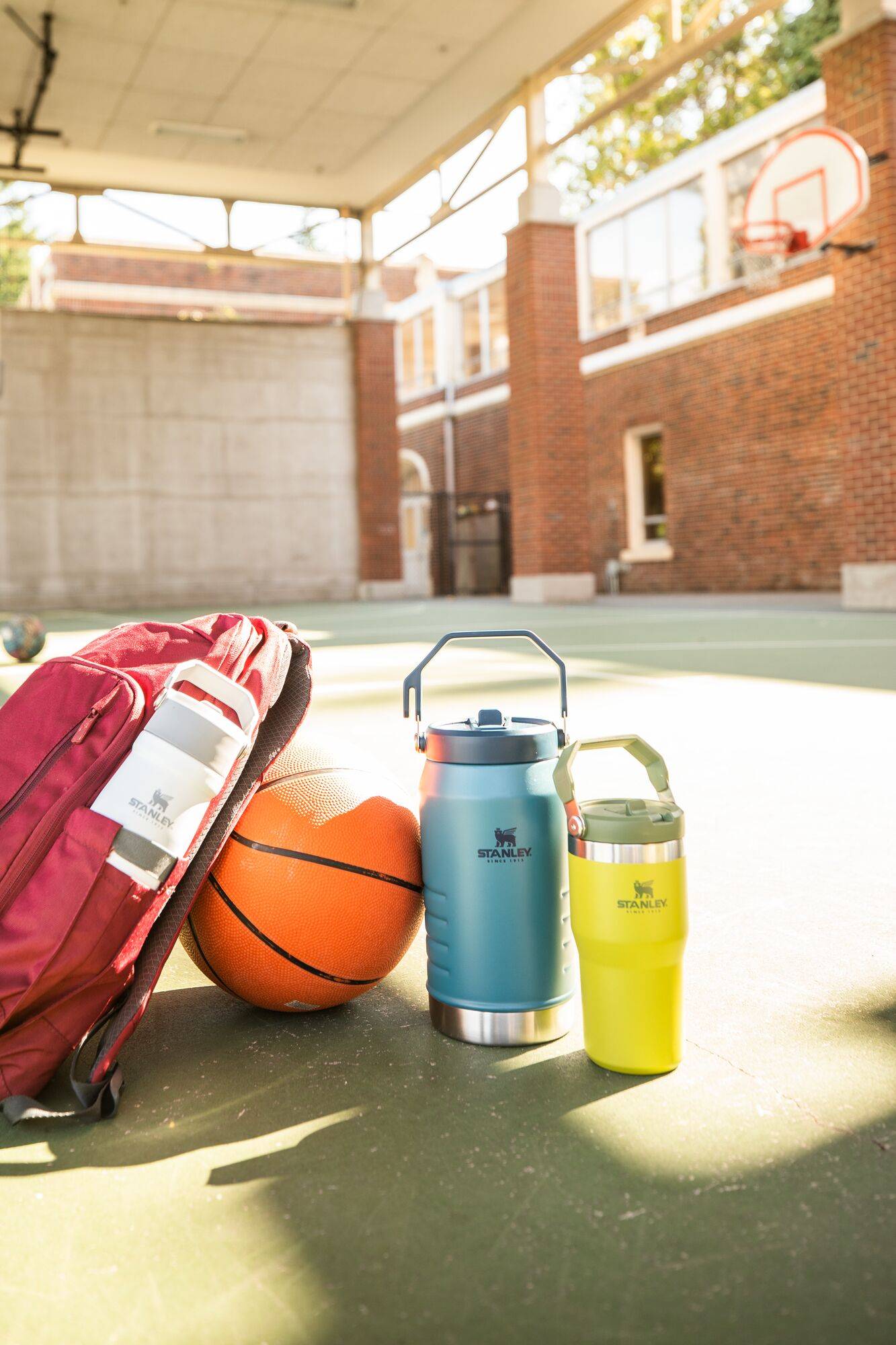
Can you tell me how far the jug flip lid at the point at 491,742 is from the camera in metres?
1.89

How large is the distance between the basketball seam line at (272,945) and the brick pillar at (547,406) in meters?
15.0

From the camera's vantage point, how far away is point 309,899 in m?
2.05

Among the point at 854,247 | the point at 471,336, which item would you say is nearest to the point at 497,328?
the point at 471,336

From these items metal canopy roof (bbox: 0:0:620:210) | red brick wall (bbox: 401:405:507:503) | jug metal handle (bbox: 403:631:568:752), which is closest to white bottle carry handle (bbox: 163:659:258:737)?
jug metal handle (bbox: 403:631:568:752)

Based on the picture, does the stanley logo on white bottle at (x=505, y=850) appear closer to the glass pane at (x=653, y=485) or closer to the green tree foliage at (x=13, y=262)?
the glass pane at (x=653, y=485)

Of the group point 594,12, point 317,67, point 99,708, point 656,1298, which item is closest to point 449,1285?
point 656,1298

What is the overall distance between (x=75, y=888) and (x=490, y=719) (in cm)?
69

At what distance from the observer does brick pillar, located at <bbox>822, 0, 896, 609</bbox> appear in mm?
11609

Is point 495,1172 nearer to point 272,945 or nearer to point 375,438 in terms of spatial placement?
point 272,945

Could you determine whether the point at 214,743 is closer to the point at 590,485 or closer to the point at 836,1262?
the point at 836,1262

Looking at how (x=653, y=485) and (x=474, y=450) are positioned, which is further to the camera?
(x=474, y=450)

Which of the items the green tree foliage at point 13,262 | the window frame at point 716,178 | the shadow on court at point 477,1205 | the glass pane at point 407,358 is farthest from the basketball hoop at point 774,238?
the green tree foliage at point 13,262

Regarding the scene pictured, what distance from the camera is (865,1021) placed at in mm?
1960

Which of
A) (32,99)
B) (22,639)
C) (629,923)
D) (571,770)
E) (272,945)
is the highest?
(32,99)
